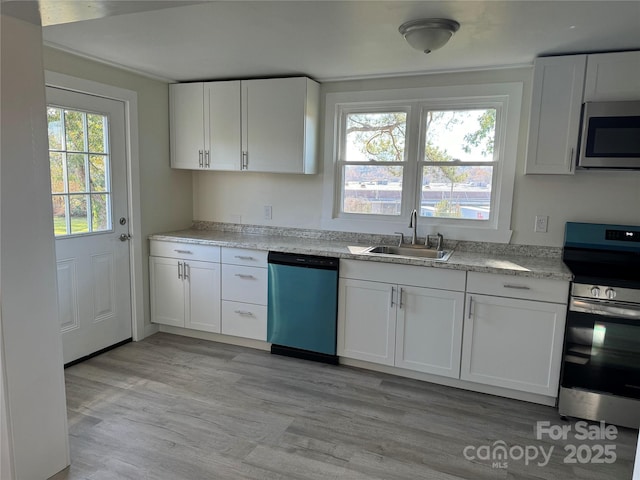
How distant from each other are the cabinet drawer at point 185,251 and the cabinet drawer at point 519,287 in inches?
79.6

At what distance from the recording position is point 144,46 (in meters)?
2.74

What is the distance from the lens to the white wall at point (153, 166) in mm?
3475

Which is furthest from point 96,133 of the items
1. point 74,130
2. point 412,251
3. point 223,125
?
point 412,251

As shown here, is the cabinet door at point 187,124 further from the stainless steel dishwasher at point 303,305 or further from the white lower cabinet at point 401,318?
the white lower cabinet at point 401,318

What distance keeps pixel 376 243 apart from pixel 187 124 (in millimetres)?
1974

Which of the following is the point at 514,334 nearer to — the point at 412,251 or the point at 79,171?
the point at 412,251

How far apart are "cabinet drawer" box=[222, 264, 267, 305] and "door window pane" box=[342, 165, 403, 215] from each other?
0.96 m

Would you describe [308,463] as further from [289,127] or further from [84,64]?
[84,64]

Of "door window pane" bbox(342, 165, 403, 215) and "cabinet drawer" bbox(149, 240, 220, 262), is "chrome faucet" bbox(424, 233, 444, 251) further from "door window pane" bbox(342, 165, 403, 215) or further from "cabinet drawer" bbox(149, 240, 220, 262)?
"cabinet drawer" bbox(149, 240, 220, 262)

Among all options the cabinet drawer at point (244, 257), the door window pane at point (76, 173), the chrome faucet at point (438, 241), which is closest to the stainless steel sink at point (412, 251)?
the chrome faucet at point (438, 241)

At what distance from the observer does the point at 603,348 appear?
2.45 m

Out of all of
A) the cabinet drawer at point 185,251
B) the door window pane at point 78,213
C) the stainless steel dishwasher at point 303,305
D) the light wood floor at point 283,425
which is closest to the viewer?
the light wood floor at point 283,425

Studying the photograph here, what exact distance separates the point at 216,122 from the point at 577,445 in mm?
3429

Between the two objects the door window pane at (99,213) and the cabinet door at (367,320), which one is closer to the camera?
the cabinet door at (367,320)
